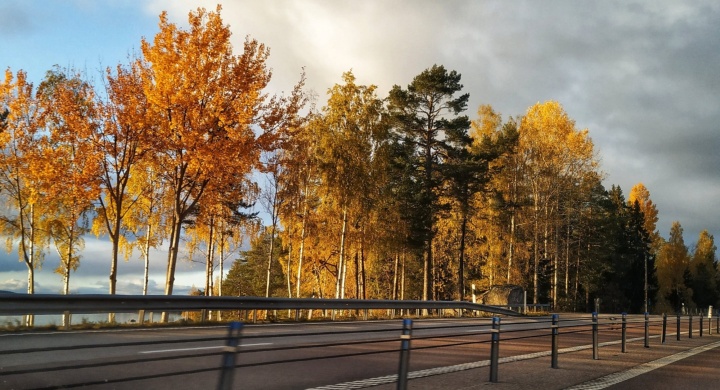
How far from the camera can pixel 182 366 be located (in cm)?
572

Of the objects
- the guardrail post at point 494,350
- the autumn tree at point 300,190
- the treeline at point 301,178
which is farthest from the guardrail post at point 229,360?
the autumn tree at point 300,190

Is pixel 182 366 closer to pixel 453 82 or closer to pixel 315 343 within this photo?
pixel 315 343

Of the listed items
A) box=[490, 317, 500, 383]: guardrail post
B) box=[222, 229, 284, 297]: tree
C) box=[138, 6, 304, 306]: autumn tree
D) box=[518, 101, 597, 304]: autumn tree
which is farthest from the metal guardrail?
box=[222, 229, 284, 297]: tree

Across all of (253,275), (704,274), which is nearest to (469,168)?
(253,275)

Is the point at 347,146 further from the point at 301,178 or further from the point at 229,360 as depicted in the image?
the point at 229,360

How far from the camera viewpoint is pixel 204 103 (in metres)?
22.3

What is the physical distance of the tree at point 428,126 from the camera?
39238mm

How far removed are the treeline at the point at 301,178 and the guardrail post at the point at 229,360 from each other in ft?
56.3

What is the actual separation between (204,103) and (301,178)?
13690mm

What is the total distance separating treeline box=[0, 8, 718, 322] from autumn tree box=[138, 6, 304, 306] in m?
0.06

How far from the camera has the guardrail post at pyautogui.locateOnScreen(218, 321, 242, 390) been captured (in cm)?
475

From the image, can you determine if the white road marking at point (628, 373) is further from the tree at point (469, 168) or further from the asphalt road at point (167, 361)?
the tree at point (469, 168)

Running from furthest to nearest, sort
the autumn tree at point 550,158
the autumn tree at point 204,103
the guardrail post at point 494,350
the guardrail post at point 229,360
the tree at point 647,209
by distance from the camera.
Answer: the tree at point 647,209, the autumn tree at point 550,158, the autumn tree at point 204,103, the guardrail post at point 494,350, the guardrail post at point 229,360

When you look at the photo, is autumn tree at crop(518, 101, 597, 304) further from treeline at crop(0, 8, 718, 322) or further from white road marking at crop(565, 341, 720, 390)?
white road marking at crop(565, 341, 720, 390)
